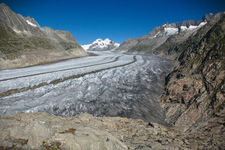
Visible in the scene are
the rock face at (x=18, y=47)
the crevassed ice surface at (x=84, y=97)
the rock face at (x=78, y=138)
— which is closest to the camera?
the rock face at (x=78, y=138)

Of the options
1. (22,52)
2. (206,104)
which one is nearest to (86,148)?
(206,104)

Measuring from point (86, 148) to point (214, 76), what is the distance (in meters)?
20.1

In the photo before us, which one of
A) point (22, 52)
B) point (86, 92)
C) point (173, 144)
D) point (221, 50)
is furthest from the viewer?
point (22, 52)

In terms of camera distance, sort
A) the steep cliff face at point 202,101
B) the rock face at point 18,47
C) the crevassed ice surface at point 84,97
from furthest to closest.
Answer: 1. the rock face at point 18,47
2. the crevassed ice surface at point 84,97
3. the steep cliff face at point 202,101

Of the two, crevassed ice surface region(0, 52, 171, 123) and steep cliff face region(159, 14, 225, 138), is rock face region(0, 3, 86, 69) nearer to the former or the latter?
crevassed ice surface region(0, 52, 171, 123)

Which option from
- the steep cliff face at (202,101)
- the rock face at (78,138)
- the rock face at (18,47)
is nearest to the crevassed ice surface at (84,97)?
the steep cliff face at (202,101)

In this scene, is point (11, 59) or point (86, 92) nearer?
point (86, 92)

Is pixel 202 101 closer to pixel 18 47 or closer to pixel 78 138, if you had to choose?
pixel 78 138

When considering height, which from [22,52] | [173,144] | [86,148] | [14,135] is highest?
[22,52]

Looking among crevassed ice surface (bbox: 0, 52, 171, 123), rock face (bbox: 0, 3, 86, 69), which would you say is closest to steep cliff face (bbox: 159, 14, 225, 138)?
crevassed ice surface (bbox: 0, 52, 171, 123)

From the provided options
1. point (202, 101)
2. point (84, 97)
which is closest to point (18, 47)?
point (84, 97)

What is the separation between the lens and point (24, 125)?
580 cm

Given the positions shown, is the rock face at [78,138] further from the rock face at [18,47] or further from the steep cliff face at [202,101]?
the rock face at [18,47]

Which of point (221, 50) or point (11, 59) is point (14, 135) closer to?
point (221, 50)
